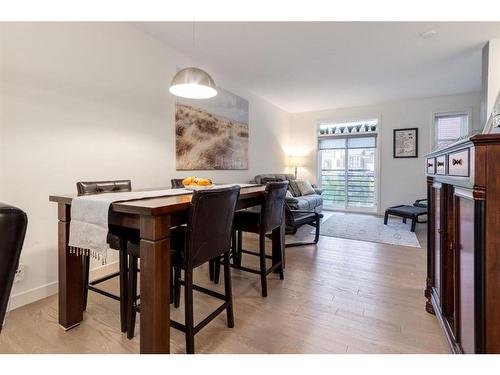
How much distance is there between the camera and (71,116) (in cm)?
222

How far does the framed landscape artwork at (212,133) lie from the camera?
3.33m

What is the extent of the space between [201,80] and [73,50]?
3.96ft

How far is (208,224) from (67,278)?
3.18ft

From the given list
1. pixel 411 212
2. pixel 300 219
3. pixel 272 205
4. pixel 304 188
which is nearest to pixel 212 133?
pixel 300 219

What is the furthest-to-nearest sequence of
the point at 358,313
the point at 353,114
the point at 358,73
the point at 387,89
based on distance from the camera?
the point at 353,114
the point at 387,89
the point at 358,73
the point at 358,313

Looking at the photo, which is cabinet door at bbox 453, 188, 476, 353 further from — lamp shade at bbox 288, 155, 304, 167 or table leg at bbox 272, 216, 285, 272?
lamp shade at bbox 288, 155, 304, 167

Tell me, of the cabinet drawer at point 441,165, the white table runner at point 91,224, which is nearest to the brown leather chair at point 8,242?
the white table runner at point 91,224

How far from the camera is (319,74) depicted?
4.00m

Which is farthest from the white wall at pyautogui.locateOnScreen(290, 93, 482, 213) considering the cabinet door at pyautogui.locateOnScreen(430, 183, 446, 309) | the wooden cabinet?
the wooden cabinet

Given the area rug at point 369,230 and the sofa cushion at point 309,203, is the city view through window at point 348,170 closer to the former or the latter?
the area rug at point 369,230

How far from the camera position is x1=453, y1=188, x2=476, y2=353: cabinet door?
3.21 feet
